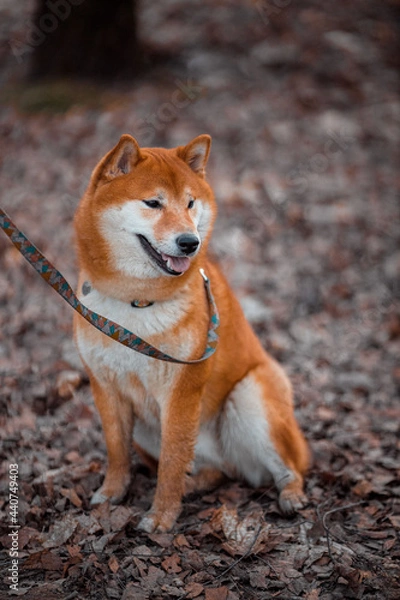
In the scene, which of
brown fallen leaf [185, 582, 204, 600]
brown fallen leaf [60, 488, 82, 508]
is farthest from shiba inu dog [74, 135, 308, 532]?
brown fallen leaf [185, 582, 204, 600]

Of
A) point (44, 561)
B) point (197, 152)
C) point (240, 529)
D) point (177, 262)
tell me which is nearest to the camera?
point (44, 561)

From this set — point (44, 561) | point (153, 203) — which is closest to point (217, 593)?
point (44, 561)

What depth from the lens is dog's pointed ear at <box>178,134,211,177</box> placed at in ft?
10.5

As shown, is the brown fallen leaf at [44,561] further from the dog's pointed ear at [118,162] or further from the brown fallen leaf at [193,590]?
the dog's pointed ear at [118,162]

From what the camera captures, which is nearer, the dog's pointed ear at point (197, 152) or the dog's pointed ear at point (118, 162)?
the dog's pointed ear at point (118, 162)

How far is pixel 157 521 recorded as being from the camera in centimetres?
308

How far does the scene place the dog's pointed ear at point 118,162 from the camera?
9.47 feet

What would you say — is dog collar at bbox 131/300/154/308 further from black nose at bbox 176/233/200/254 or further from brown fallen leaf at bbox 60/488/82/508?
brown fallen leaf at bbox 60/488/82/508

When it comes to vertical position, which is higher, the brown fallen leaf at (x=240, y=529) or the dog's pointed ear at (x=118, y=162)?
the dog's pointed ear at (x=118, y=162)

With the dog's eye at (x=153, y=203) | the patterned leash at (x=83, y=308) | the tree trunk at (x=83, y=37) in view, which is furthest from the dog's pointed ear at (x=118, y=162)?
the tree trunk at (x=83, y=37)

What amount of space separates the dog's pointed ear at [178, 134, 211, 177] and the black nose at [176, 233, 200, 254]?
2.10ft

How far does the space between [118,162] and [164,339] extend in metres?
0.93

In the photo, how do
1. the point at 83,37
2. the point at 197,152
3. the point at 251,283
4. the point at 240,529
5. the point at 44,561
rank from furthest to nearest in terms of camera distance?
the point at 83,37
the point at 251,283
the point at 197,152
the point at 240,529
the point at 44,561

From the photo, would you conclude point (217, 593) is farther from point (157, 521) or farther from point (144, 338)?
point (144, 338)
